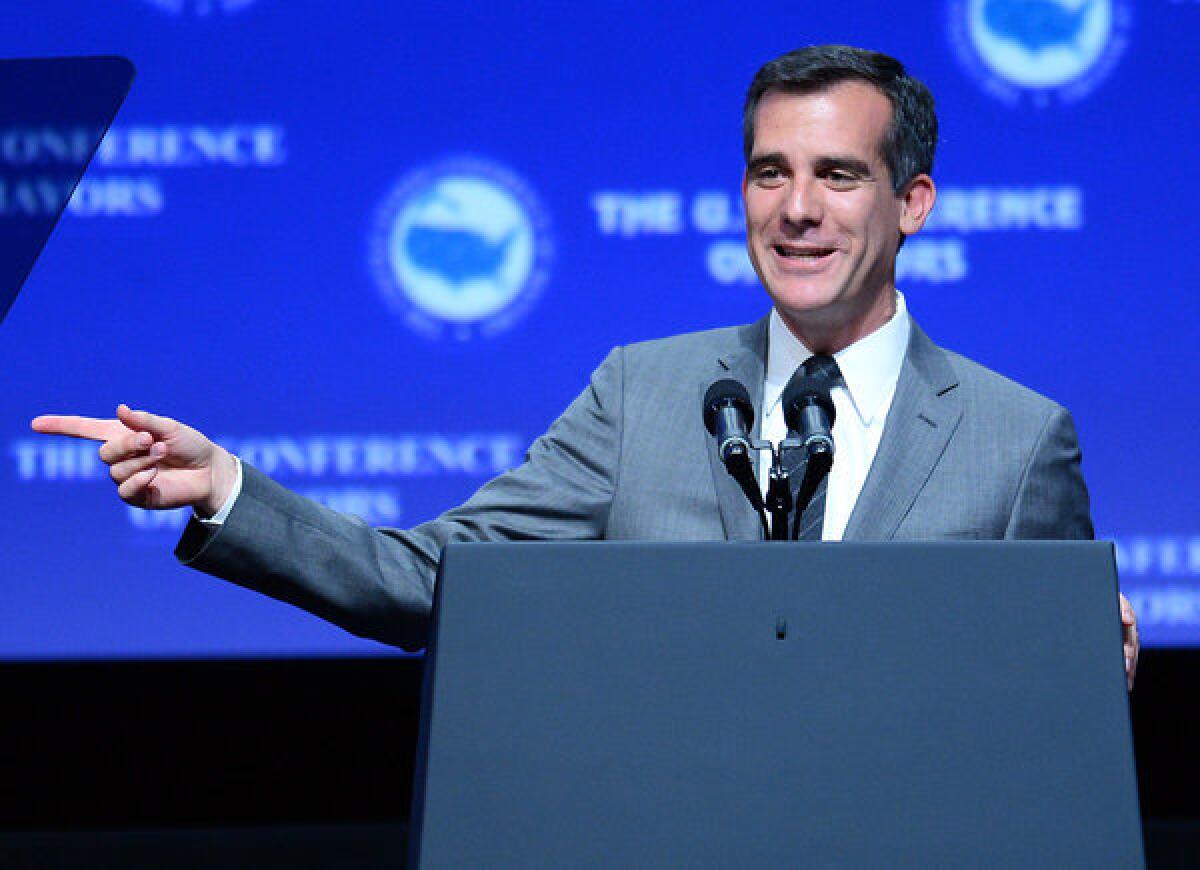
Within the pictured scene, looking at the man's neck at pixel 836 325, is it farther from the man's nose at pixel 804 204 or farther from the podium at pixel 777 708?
the podium at pixel 777 708

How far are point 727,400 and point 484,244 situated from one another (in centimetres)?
197

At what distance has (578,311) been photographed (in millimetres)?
3189

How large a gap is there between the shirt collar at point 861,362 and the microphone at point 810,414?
0.49 m

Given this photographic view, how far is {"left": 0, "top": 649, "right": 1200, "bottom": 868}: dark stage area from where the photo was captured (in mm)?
3301

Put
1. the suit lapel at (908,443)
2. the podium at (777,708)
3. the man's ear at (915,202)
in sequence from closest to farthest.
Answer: the podium at (777,708) < the suit lapel at (908,443) < the man's ear at (915,202)

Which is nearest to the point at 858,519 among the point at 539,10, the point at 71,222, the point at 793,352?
the point at 793,352

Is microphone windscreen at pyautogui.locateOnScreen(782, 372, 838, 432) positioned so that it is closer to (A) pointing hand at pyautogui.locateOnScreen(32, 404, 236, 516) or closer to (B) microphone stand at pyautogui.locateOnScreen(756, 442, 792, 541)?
(B) microphone stand at pyautogui.locateOnScreen(756, 442, 792, 541)

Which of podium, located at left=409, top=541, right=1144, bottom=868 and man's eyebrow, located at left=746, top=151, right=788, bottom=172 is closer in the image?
podium, located at left=409, top=541, right=1144, bottom=868

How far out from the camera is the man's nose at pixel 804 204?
1.86 meters

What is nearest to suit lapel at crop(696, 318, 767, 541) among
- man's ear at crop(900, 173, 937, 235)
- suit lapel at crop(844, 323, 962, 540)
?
suit lapel at crop(844, 323, 962, 540)

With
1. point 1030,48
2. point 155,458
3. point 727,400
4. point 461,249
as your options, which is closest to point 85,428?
point 155,458

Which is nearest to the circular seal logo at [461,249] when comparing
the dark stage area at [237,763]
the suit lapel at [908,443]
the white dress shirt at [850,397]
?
the dark stage area at [237,763]

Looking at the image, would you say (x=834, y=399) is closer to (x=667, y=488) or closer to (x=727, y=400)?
(x=667, y=488)

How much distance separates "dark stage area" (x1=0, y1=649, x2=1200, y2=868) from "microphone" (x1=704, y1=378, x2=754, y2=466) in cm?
211
